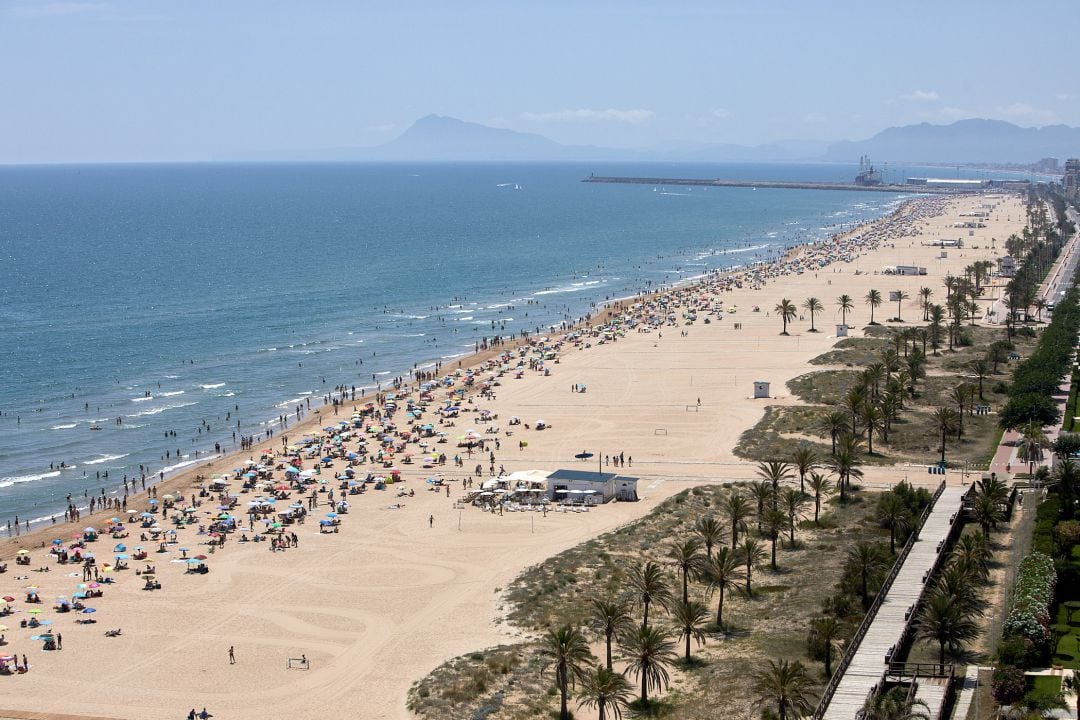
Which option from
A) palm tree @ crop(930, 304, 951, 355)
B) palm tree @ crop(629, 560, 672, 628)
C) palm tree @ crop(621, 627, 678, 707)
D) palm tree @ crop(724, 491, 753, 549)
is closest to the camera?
palm tree @ crop(621, 627, 678, 707)

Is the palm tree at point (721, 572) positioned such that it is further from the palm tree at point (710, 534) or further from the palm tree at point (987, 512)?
the palm tree at point (987, 512)

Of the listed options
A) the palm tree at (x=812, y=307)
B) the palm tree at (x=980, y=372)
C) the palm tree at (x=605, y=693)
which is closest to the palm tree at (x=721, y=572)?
the palm tree at (x=605, y=693)

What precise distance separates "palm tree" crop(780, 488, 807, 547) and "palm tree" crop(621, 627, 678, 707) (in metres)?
14.1

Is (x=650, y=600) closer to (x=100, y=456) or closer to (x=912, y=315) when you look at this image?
(x=100, y=456)

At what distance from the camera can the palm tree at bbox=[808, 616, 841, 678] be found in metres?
37.0

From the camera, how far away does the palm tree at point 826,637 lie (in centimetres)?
3700

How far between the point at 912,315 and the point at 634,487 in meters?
63.0

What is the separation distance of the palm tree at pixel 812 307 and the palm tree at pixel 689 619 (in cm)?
7045

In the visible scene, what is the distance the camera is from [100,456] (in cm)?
7138

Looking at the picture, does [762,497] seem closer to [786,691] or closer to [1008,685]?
[1008,685]

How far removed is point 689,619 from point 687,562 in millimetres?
4142

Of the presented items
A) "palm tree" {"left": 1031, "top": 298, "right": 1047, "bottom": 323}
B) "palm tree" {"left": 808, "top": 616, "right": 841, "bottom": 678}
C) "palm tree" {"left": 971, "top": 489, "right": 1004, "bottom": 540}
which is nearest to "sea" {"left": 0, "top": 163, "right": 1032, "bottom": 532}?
"palm tree" {"left": 808, "top": 616, "right": 841, "bottom": 678}

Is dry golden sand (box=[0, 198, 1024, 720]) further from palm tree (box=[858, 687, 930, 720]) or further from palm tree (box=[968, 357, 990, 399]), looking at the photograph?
palm tree (box=[858, 687, 930, 720])

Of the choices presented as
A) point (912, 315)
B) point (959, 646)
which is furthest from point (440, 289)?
point (959, 646)
